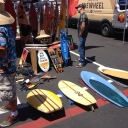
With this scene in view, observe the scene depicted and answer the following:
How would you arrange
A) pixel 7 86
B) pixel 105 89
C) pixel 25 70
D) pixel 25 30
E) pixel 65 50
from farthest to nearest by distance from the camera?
pixel 25 30
pixel 65 50
pixel 25 70
pixel 105 89
pixel 7 86

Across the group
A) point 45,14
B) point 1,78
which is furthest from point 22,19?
point 1,78

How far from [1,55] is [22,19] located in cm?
531

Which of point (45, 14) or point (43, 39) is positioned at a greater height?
point (45, 14)

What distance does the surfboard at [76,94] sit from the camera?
12.4ft

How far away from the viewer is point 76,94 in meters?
4.13

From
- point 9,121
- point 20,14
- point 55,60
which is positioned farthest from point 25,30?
point 9,121

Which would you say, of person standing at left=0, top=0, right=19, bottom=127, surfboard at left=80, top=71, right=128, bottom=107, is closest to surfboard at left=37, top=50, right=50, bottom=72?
surfboard at left=80, top=71, right=128, bottom=107

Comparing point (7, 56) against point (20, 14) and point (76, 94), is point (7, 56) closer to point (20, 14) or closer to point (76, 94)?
point (76, 94)

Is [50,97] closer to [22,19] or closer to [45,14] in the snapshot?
[22,19]

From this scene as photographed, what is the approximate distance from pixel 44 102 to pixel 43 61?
2.32 metres

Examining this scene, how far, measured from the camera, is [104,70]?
5512 mm

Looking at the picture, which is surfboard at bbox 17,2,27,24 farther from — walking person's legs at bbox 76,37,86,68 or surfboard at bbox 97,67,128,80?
surfboard at bbox 97,67,128,80

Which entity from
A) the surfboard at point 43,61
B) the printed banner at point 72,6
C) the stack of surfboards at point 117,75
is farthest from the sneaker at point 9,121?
the printed banner at point 72,6

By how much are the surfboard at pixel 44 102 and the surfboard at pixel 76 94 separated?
37 cm
